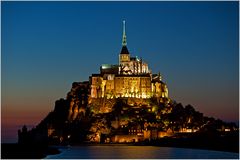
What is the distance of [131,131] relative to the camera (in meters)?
65.2

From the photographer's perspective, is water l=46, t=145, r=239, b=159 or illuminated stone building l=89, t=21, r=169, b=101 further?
illuminated stone building l=89, t=21, r=169, b=101

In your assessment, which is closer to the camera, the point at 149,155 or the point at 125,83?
the point at 149,155

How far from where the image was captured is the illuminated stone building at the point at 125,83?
6975 cm

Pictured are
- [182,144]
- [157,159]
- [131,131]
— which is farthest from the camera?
[131,131]

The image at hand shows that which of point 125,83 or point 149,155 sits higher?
point 125,83

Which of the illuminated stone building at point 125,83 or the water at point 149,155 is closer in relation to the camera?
the water at point 149,155

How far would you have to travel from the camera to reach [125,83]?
69625mm

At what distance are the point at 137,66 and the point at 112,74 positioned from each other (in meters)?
4.52

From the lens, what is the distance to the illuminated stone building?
229 feet

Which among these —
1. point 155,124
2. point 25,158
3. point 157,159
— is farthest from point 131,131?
point 25,158

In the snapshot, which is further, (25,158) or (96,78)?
(96,78)

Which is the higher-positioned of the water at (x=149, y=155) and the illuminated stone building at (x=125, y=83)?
the illuminated stone building at (x=125, y=83)

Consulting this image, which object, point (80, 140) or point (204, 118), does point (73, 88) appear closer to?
point (80, 140)

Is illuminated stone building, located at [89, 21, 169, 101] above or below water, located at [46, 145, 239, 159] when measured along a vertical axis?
above
